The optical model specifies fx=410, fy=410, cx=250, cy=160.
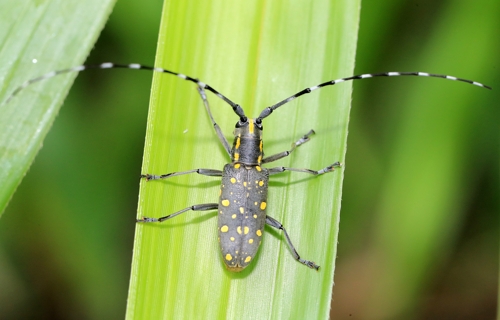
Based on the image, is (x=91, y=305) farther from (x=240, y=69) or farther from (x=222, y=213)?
(x=240, y=69)

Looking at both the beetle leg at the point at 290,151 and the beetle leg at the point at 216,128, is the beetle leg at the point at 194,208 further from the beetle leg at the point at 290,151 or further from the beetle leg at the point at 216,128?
the beetle leg at the point at 290,151

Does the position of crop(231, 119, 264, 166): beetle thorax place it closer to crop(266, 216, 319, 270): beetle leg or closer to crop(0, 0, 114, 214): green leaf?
crop(266, 216, 319, 270): beetle leg

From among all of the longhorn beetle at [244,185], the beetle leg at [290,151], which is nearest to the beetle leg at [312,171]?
the longhorn beetle at [244,185]

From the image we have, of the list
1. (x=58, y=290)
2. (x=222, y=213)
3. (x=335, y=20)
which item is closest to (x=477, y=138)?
(x=335, y=20)

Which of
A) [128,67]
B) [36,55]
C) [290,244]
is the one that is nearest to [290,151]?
[290,244]

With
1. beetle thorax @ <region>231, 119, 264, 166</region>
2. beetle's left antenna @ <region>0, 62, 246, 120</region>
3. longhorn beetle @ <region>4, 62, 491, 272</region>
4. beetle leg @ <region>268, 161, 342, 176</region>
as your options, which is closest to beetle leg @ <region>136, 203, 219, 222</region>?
longhorn beetle @ <region>4, 62, 491, 272</region>
